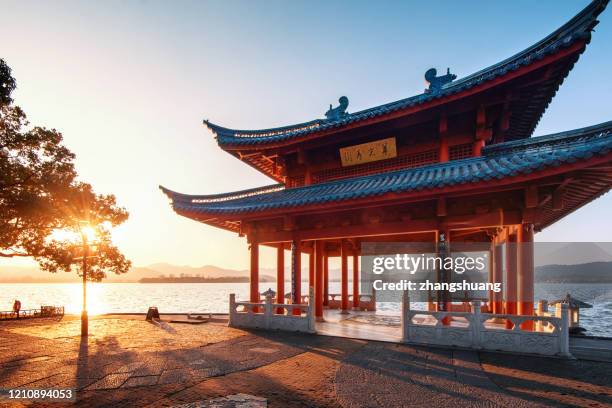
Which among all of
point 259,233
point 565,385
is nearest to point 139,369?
point 259,233

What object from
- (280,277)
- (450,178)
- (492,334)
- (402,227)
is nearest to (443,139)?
(450,178)

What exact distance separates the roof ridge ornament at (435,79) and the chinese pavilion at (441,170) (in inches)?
1.9

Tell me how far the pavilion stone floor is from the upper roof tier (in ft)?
22.7

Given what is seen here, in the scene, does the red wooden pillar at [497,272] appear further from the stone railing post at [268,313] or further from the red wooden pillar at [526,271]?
the stone railing post at [268,313]

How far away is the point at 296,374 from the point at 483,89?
8.75 metres

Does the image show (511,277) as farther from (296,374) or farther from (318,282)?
(318,282)

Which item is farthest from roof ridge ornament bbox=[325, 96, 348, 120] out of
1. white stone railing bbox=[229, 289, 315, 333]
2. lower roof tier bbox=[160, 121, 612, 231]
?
white stone railing bbox=[229, 289, 315, 333]

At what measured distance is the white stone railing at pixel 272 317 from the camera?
1136 centimetres

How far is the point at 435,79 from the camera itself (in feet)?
39.0

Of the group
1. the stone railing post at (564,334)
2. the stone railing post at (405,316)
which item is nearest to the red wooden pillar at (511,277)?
the stone railing post at (564,334)

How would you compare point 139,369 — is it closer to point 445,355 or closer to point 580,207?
point 445,355

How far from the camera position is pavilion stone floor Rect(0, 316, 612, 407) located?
5613mm

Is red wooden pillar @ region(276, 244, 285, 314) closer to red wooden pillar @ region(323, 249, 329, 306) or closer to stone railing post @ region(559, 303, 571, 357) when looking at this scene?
red wooden pillar @ region(323, 249, 329, 306)

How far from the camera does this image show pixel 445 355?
8258 millimetres
